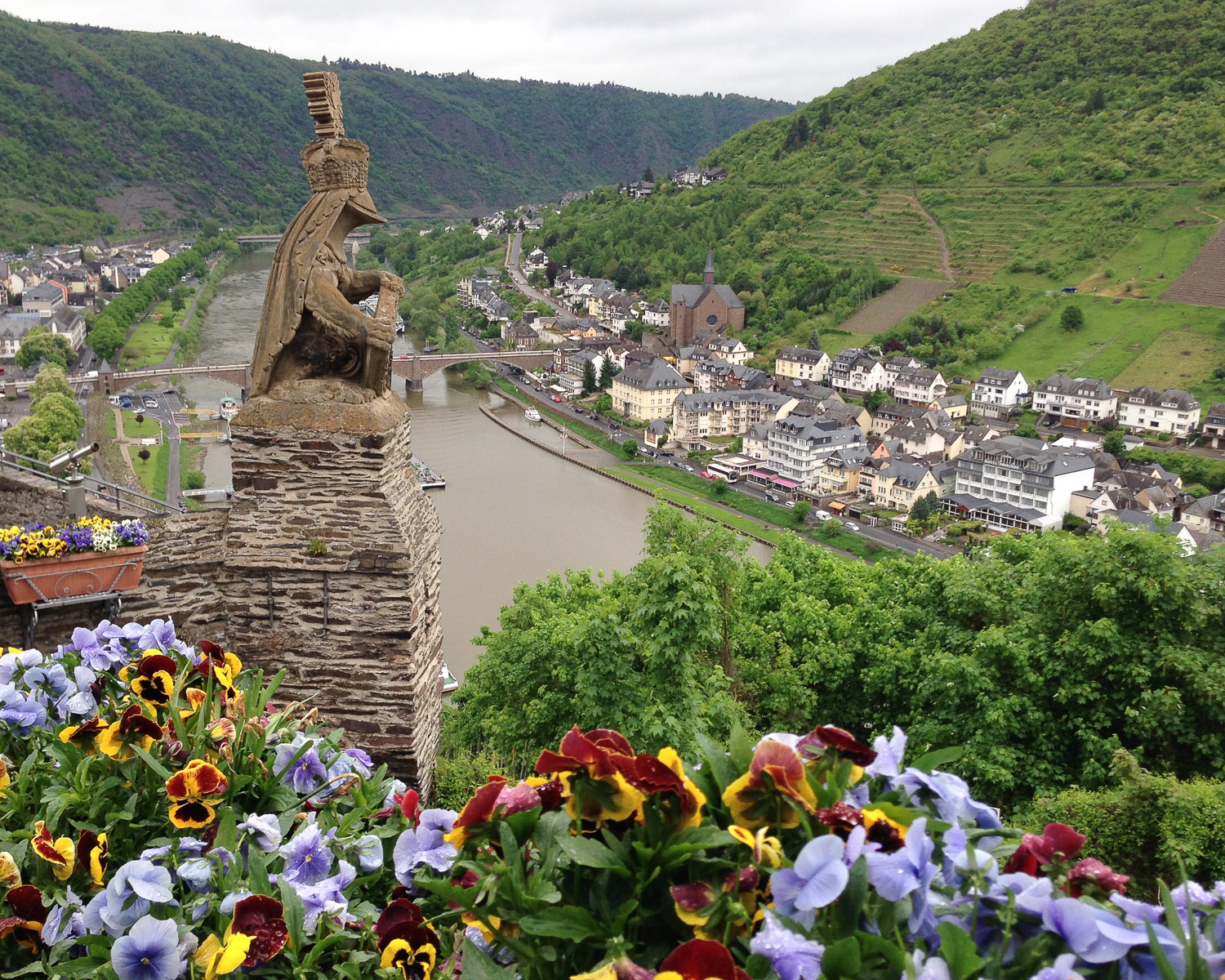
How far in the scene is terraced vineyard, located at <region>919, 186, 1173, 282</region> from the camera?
63.9 meters

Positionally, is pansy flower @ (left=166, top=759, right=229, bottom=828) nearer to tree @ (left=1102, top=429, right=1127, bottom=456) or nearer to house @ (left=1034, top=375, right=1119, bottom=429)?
tree @ (left=1102, top=429, right=1127, bottom=456)

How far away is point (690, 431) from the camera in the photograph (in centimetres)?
4722

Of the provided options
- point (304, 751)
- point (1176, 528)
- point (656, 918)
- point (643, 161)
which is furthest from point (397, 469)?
point (643, 161)

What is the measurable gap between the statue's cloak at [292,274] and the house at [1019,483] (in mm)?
32911

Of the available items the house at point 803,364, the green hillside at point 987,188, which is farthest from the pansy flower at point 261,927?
the house at point 803,364

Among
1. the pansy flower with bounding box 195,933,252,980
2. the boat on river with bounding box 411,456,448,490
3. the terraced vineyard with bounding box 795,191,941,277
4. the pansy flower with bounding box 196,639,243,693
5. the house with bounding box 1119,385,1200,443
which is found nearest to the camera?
the pansy flower with bounding box 195,933,252,980

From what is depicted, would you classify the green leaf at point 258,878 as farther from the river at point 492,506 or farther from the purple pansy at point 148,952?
the river at point 492,506

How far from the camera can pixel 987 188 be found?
77.6m

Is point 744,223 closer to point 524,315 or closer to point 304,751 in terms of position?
point 524,315

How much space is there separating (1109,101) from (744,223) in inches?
1297

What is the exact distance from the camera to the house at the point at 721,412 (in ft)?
155

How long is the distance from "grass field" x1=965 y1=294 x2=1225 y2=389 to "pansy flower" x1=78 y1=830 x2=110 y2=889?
2116 inches

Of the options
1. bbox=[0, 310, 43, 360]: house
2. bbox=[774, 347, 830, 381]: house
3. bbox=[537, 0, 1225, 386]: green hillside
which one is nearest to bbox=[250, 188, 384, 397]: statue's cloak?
bbox=[774, 347, 830, 381]: house

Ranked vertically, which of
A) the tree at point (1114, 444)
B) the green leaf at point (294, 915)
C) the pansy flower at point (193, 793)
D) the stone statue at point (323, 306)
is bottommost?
the tree at point (1114, 444)
